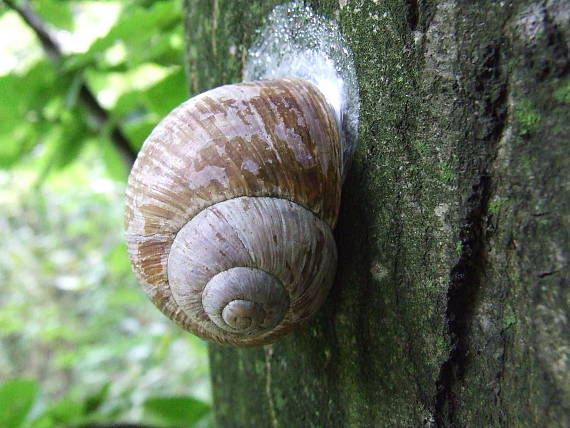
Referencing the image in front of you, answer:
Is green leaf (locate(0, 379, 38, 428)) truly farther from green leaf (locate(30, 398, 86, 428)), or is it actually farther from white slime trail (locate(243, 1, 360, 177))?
white slime trail (locate(243, 1, 360, 177))

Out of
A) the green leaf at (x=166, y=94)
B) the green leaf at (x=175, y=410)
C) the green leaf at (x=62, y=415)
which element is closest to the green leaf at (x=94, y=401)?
the green leaf at (x=62, y=415)

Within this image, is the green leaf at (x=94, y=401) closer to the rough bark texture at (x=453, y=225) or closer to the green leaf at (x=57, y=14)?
the rough bark texture at (x=453, y=225)

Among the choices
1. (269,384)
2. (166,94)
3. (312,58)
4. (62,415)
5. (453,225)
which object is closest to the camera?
(453,225)

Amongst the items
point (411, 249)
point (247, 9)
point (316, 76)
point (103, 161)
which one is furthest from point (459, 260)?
point (103, 161)

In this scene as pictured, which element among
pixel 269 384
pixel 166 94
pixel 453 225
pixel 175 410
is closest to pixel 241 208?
pixel 453 225

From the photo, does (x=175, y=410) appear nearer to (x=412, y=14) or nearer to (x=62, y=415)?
(x=62, y=415)

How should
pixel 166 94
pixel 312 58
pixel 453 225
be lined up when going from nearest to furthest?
pixel 453 225 → pixel 312 58 → pixel 166 94
